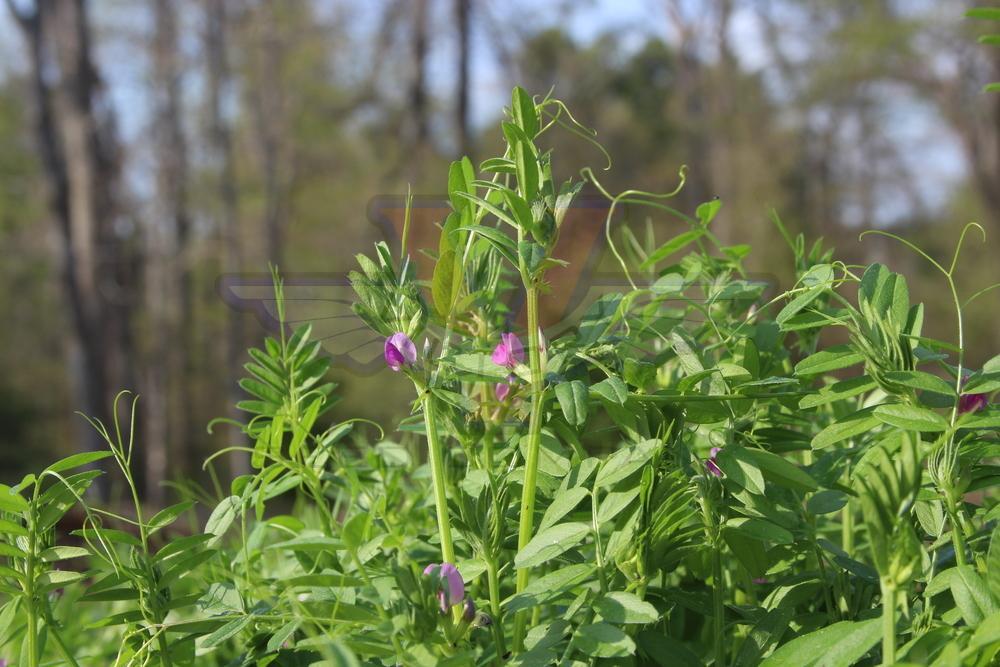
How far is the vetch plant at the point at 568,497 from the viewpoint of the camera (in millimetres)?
460

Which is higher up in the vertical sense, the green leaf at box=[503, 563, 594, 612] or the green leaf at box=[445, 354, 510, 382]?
the green leaf at box=[445, 354, 510, 382]

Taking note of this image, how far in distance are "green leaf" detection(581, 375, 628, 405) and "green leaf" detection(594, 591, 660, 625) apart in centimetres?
10

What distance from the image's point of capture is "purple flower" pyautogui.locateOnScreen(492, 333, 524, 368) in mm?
518

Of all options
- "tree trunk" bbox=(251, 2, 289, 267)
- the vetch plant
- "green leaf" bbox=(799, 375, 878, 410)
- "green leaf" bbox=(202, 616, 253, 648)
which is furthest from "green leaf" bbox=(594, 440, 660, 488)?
"tree trunk" bbox=(251, 2, 289, 267)

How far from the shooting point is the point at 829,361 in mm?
551

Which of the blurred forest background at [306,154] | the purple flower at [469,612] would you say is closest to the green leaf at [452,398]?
the purple flower at [469,612]

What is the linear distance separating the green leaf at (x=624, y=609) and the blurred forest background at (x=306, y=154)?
651 cm

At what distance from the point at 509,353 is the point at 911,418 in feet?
0.72

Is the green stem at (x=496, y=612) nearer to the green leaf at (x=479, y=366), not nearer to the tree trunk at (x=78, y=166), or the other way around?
the green leaf at (x=479, y=366)

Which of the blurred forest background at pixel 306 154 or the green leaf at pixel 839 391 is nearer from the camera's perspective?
the green leaf at pixel 839 391

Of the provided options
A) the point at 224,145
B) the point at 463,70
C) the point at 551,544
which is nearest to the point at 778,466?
the point at 551,544

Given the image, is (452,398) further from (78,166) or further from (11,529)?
(78,166)

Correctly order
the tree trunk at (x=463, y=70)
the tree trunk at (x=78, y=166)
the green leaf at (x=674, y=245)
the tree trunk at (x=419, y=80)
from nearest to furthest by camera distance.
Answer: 1. the green leaf at (x=674, y=245)
2. the tree trunk at (x=78, y=166)
3. the tree trunk at (x=419, y=80)
4. the tree trunk at (x=463, y=70)

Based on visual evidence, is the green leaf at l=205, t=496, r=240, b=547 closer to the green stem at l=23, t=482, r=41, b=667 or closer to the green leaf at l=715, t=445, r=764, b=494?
the green stem at l=23, t=482, r=41, b=667
